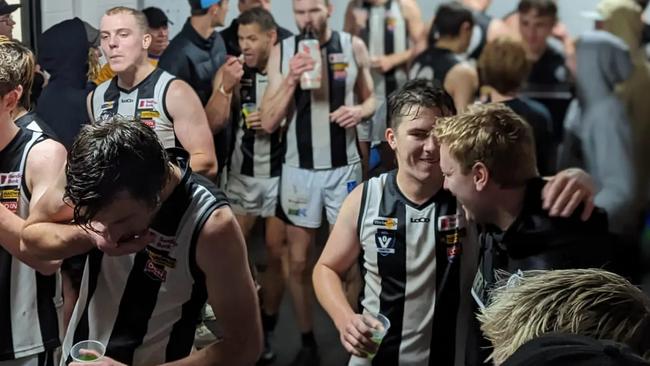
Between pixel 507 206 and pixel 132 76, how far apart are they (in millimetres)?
998

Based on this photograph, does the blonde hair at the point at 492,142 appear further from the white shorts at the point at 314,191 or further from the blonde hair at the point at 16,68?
the blonde hair at the point at 16,68

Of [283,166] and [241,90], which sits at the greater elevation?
[241,90]

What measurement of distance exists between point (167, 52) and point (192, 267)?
26.4 inches

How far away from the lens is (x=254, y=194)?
2254 millimetres

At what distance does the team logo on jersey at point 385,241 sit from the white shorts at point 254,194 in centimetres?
42

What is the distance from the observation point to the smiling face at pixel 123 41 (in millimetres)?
2137

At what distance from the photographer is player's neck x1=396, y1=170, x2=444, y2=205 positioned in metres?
1.91

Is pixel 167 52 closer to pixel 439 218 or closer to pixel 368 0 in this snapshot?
pixel 368 0

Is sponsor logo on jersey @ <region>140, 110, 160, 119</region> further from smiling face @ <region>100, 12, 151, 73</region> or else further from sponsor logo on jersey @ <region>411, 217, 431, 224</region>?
sponsor logo on jersey @ <region>411, 217, 431, 224</region>

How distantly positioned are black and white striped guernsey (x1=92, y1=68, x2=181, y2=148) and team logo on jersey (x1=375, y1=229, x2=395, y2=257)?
569 mm

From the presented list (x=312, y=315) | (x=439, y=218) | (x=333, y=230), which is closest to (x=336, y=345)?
(x=312, y=315)

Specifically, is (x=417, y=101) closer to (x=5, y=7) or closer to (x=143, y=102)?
(x=143, y=102)

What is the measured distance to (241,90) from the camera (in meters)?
2.22

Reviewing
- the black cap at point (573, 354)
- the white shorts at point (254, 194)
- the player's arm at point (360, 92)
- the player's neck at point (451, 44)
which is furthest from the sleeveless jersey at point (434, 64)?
the black cap at point (573, 354)
